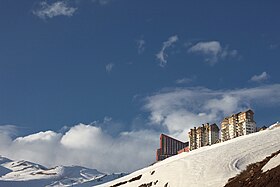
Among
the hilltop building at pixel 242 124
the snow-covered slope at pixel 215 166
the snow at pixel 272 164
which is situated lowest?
the snow at pixel 272 164

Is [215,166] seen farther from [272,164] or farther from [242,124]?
[242,124]

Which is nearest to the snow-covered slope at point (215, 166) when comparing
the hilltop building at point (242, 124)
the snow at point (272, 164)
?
the snow at point (272, 164)

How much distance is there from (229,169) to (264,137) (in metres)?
29.9

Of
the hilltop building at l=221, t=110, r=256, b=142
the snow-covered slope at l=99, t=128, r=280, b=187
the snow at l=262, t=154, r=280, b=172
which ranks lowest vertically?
the snow at l=262, t=154, r=280, b=172

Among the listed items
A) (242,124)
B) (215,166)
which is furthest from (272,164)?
(242,124)

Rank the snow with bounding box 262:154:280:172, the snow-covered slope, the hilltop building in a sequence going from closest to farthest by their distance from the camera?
1. the snow with bounding box 262:154:280:172
2. the snow-covered slope
3. the hilltop building

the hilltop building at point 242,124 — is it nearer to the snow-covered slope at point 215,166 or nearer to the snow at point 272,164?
the snow-covered slope at point 215,166

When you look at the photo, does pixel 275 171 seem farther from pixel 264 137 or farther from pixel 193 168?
pixel 264 137

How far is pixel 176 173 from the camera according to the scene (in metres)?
76.0

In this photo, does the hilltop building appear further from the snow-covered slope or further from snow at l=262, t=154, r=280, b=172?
snow at l=262, t=154, r=280, b=172

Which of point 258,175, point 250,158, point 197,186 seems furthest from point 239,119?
point 258,175

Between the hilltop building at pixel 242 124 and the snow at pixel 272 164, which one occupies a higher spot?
the hilltop building at pixel 242 124

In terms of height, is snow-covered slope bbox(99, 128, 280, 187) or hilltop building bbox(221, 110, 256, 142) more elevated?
hilltop building bbox(221, 110, 256, 142)

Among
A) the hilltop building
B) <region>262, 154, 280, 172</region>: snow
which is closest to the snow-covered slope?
<region>262, 154, 280, 172</region>: snow
